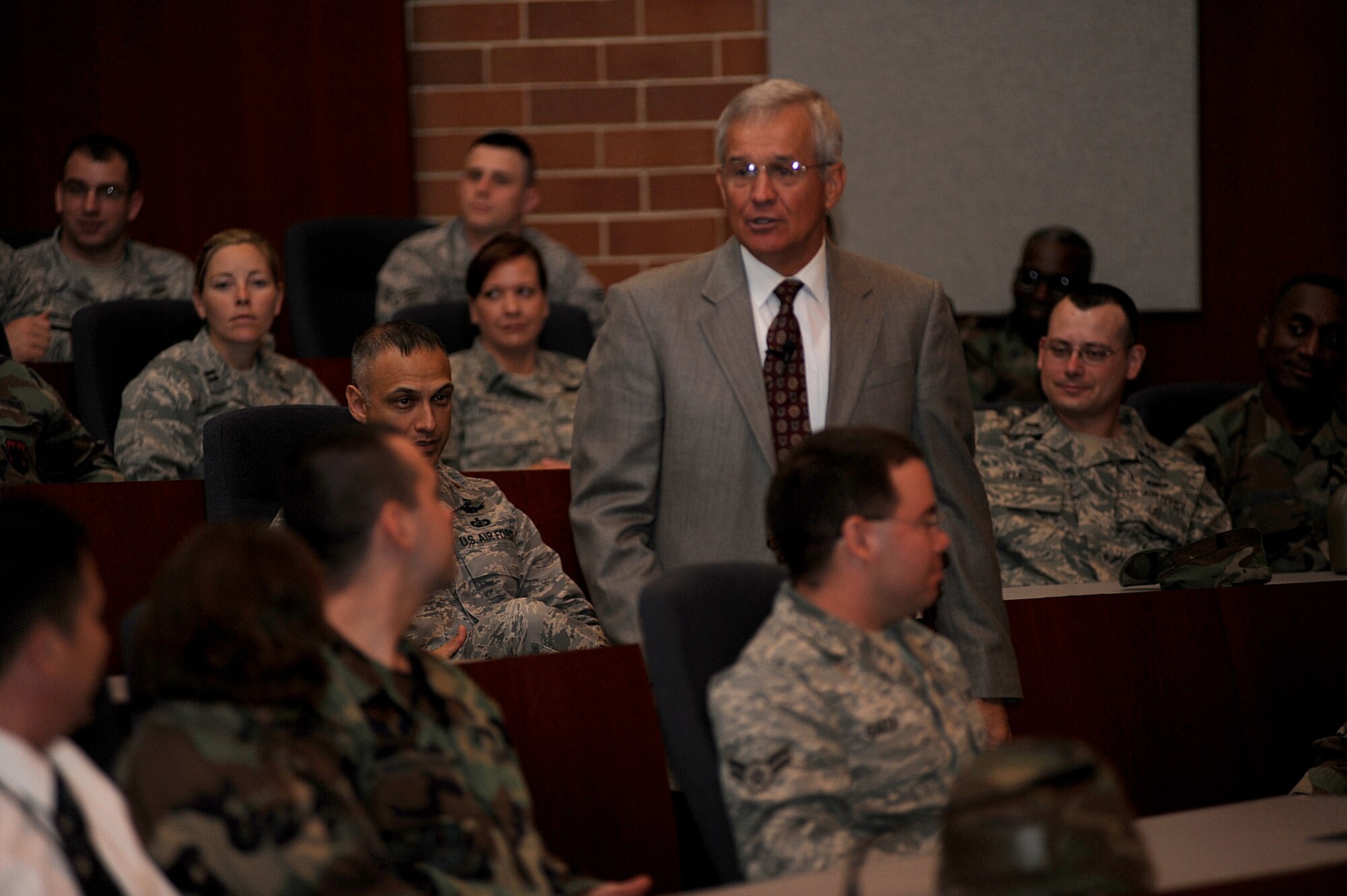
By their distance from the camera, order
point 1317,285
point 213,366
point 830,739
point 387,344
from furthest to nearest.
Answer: point 1317,285 < point 213,366 < point 387,344 < point 830,739

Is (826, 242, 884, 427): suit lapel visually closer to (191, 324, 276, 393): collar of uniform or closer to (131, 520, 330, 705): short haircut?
(131, 520, 330, 705): short haircut

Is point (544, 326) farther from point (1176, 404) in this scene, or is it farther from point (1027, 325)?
point (1176, 404)

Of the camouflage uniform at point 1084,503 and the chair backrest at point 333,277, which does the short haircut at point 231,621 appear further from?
the chair backrest at point 333,277

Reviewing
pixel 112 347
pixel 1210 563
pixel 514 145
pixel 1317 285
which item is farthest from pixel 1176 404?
pixel 112 347

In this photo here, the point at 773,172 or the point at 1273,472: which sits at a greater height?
the point at 773,172

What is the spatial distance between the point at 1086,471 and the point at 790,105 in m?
1.58

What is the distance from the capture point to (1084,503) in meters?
3.65

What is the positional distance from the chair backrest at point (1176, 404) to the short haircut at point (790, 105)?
1945 millimetres

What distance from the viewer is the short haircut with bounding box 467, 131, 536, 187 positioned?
16.1 ft

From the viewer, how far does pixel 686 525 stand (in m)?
2.44

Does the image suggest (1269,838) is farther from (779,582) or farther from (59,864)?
(59,864)

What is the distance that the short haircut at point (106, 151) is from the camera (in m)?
4.67

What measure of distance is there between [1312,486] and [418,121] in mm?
3334

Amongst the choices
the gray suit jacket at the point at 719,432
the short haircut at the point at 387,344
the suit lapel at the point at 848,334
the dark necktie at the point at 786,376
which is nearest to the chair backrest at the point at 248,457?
the short haircut at the point at 387,344
